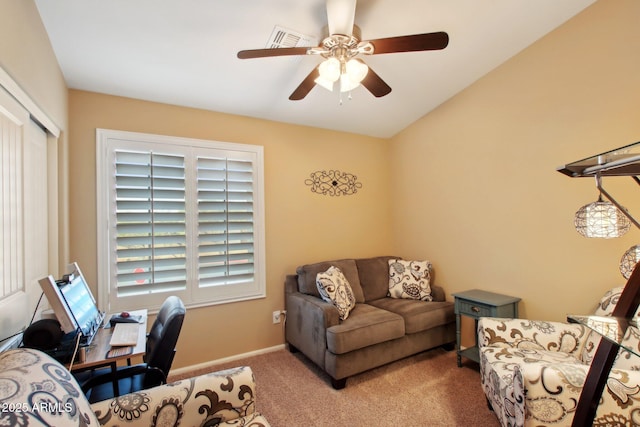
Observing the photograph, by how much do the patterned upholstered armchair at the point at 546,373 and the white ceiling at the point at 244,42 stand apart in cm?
199

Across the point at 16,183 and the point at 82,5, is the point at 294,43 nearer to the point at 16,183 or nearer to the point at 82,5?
the point at 82,5

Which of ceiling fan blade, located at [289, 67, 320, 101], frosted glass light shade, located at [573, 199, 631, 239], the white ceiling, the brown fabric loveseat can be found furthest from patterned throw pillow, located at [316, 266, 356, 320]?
→ frosted glass light shade, located at [573, 199, 631, 239]

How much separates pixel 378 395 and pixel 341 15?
8.53ft

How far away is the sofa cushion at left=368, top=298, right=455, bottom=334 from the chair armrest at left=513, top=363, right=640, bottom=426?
1.29 meters

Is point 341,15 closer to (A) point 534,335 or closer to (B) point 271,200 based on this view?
(B) point 271,200

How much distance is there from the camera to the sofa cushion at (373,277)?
3.31 metres

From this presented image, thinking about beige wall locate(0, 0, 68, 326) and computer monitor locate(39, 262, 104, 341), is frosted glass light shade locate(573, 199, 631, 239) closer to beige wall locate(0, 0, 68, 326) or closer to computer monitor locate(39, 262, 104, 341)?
computer monitor locate(39, 262, 104, 341)

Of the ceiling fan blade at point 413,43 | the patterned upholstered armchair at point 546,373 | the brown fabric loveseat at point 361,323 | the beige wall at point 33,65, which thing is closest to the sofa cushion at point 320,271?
the brown fabric loveseat at point 361,323

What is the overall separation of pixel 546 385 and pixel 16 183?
281 cm

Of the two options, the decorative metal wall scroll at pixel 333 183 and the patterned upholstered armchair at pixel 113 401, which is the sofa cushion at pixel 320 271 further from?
the patterned upholstered armchair at pixel 113 401

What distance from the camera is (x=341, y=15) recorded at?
1.61 metres

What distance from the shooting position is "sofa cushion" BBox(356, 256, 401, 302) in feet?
10.9

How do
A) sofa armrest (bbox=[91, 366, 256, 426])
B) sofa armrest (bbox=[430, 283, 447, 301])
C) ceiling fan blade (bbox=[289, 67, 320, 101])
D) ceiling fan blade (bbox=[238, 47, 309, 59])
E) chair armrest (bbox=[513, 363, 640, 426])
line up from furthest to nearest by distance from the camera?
sofa armrest (bbox=[430, 283, 447, 301]) → ceiling fan blade (bbox=[289, 67, 320, 101]) → ceiling fan blade (bbox=[238, 47, 309, 59]) → chair armrest (bbox=[513, 363, 640, 426]) → sofa armrest (bbox=[91, 366, 256, 426])

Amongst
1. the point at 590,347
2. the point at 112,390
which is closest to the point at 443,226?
the point at 590,347
